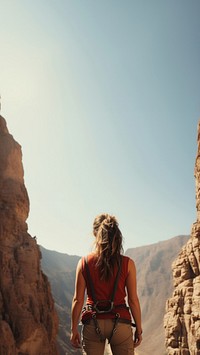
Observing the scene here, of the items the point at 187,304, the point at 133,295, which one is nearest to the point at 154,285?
the point at 187,304

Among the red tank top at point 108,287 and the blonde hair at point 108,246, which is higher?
the blonde hair at point 108,246

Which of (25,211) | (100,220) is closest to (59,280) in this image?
(25,211)

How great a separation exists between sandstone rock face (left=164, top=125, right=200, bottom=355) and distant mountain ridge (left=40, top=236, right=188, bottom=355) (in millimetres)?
45068

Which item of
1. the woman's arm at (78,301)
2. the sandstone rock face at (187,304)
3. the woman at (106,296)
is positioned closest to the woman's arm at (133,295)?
the woman at (106,296)

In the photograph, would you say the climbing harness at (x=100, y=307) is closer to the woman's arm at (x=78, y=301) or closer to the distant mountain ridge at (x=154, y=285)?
the woman's arm at (x=78, y=301)

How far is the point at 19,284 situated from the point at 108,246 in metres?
22.9

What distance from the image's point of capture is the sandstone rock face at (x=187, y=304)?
1803 centimetres

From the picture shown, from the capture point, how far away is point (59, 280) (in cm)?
9950

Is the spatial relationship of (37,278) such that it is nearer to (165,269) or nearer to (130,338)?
(130,338)

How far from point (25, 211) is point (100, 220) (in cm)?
2611

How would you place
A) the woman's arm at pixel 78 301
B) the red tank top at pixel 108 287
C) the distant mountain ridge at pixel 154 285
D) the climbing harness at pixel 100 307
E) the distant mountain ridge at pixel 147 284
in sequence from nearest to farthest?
the climbing harness at pixel 100 307, the red tank top at pixel 108 287, the woman's arm at pixel 78 301, the distant mountain ridge at pixel 147 284, the distant mountain ridge at pixel 154 285

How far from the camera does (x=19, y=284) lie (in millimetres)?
24516

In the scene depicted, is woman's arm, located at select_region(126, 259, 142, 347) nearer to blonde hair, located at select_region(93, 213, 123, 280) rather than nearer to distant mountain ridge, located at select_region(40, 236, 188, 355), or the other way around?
blonde hair, located at select_region(93, 213, 123, 280)

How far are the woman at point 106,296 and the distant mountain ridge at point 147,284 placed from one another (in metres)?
62.6
